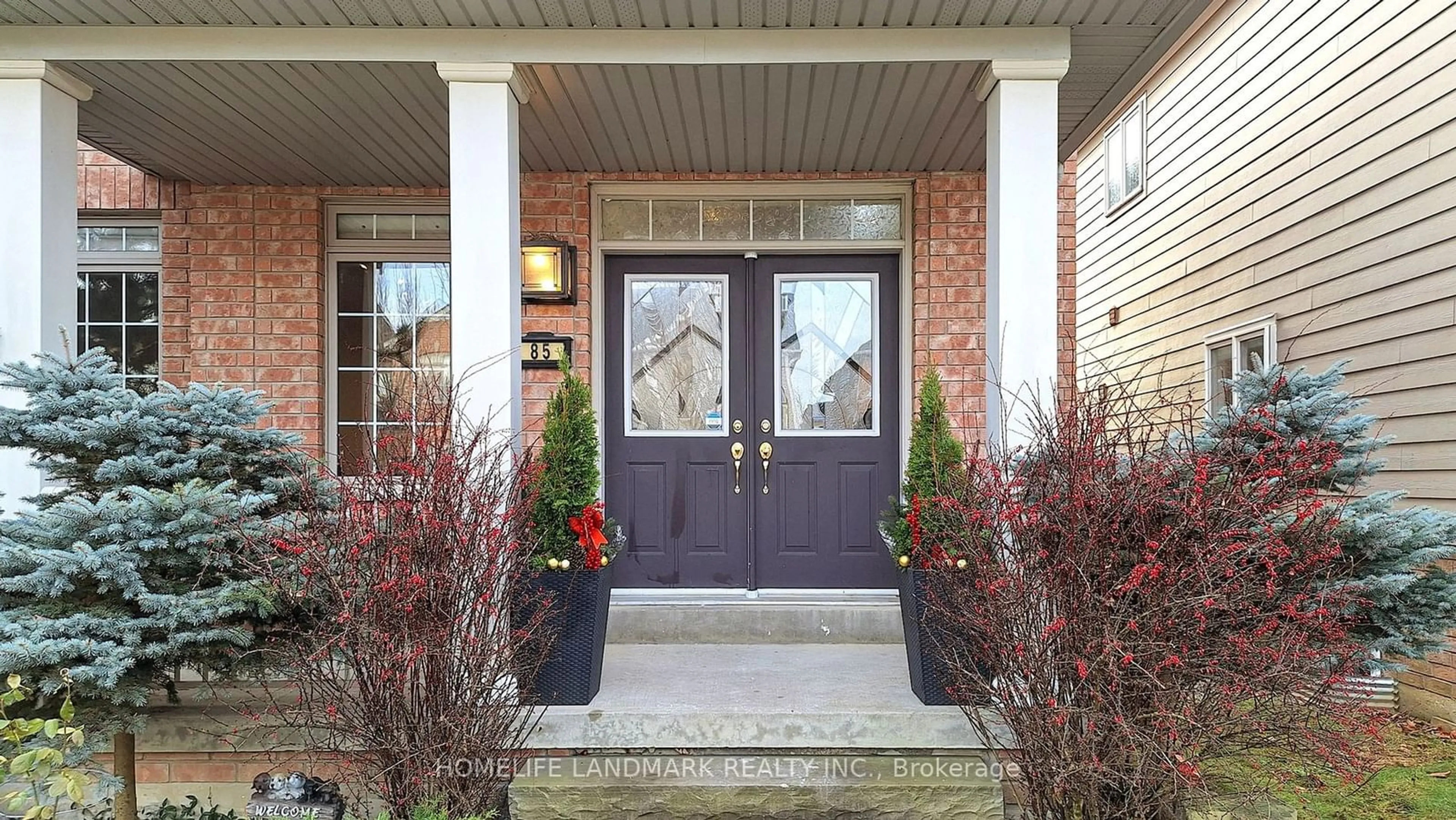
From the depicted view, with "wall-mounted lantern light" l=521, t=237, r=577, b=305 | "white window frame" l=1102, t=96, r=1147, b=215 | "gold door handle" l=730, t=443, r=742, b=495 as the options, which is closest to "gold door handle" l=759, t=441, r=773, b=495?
"gold door handle" l=730, t=443, r=742, b=495

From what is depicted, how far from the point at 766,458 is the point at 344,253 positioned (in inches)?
108

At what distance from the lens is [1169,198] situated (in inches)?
274

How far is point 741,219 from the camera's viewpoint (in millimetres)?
5008

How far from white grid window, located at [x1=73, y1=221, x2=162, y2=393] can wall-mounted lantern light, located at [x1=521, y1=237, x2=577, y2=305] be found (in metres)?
2.24

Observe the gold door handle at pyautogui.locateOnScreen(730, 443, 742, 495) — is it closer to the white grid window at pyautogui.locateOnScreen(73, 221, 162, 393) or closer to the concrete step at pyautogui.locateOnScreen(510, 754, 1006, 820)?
the concrete step at pyautogui.locateOnScreen(510, 754, 1006, 820)

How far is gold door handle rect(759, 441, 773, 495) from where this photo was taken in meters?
4.96

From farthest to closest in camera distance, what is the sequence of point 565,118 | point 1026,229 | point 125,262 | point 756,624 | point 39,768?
1. point 125,262
2. point 756,624
3. point 565,118
4. point 1026,229
5. point 39,768

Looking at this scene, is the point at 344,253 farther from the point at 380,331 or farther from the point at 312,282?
the point at 380,331

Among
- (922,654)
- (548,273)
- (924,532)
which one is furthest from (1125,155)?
(922,654)

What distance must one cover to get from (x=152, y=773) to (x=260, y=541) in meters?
1.12

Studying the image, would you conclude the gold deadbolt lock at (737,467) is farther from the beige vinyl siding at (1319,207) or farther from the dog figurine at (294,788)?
the dog figurine at (294,788)

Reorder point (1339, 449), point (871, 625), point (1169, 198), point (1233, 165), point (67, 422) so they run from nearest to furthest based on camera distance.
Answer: point (67, 422) → point (1339, 449) → point (871, 625) → point (1233, 165) → point (1169, 198)

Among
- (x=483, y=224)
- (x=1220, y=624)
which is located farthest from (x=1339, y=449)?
(x=483, y=224)

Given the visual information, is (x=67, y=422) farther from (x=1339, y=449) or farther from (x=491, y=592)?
(x=1339, y=449)
